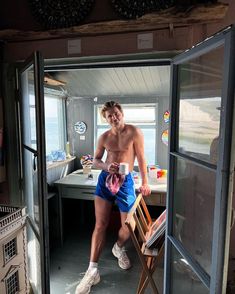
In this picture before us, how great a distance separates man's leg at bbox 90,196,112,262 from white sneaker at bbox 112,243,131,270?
0.25 metres

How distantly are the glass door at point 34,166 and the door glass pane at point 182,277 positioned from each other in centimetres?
80

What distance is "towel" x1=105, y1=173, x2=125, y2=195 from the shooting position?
7.90 ft

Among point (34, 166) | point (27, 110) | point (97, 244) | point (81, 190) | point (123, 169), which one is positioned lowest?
point (97, 244)

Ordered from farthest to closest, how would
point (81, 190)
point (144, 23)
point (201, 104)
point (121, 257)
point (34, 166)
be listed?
point (81, 190) → point (121, 257) → point (34, 166) → point (144, 23) → point (201, 104)

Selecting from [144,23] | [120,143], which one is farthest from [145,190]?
[144,23]

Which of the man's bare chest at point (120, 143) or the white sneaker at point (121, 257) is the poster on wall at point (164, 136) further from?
Answer: the white sneaker at point (121, 257)

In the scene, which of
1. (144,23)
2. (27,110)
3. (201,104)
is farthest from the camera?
(27,110)

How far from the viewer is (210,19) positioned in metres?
1.41

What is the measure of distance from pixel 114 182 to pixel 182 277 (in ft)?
3.61

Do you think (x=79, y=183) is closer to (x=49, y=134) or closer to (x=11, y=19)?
(x=49, y=134)

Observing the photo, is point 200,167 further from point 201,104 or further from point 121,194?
point 121,194

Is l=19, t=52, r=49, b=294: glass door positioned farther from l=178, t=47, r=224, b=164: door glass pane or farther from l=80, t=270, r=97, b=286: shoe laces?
l=178, t=47, r=224, b=164: door glass pane

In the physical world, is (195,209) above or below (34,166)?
below

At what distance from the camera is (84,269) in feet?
7.91
